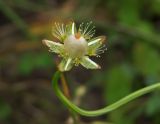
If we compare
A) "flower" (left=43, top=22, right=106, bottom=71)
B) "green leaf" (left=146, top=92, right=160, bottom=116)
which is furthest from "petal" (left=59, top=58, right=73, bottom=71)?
"green leaf" (left=146, top=92, right=160, bottom=116)

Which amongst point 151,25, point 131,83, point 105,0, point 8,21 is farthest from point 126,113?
point 8,21

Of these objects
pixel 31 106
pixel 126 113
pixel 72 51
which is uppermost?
pixel 72 51

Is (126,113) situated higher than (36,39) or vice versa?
(36,39)

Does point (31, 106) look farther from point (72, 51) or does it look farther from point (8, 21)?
point (72, 51)

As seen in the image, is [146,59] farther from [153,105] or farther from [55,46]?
[55,46]

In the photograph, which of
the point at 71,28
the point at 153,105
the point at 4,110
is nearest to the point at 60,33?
the point at 71,28

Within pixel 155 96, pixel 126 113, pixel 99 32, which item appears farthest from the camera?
pixel 99 32
